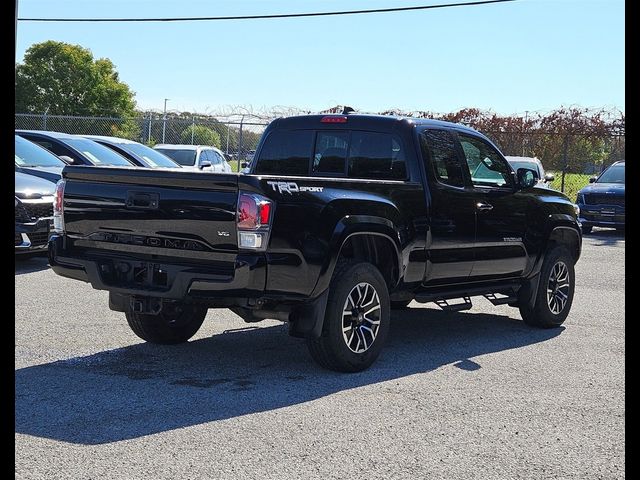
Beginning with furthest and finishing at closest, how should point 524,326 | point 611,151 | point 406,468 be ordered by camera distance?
point 611,151, point 524,326, point 406,468

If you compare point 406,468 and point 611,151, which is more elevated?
point 611,151

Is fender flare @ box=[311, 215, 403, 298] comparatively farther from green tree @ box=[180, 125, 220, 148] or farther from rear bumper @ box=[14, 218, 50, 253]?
green tree @ box=[180, 125, 220, 148]

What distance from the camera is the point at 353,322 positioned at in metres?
7.43

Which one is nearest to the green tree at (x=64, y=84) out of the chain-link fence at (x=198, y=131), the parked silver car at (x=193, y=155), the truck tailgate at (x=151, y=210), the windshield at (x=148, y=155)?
the chain-link fence at (x=198, y=131)

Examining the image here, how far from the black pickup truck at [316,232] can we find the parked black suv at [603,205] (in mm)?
13753

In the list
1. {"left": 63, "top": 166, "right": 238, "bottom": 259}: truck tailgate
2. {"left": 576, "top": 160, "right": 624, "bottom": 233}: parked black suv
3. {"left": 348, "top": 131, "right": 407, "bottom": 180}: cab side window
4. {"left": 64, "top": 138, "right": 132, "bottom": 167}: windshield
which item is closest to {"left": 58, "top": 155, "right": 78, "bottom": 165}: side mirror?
{"left": 64, "top": 138, "right": 132, "bottom": 167}: windshield

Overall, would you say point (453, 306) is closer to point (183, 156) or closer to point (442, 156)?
point (442, 156)

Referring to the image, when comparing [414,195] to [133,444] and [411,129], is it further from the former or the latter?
[133,444]

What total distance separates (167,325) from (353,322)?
174 centimetres

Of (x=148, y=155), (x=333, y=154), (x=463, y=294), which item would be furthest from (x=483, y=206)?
(x=148, y=155)

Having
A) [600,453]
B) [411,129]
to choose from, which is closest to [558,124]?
[411,129]
